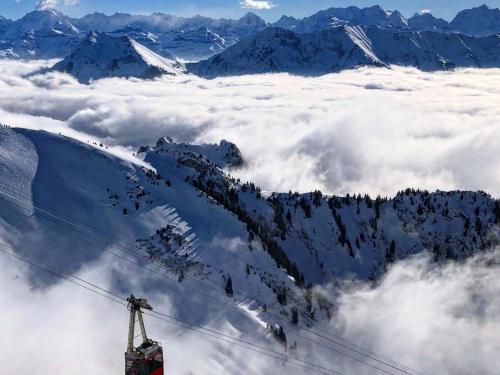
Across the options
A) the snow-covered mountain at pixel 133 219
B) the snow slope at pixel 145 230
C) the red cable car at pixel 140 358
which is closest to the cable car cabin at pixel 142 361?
the red cable car at pixel 140 358

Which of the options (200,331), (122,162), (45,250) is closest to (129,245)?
(45,250)

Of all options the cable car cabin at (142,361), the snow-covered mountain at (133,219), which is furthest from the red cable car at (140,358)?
the snow-covered mountain at (133,219)

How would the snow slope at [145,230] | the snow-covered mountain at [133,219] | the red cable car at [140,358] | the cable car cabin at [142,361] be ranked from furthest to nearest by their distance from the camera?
the snow-covered mountain at [133,219] < the snow slope at [145,230] < the cable car cabin at [142,361] < the red cable car at [140,358]

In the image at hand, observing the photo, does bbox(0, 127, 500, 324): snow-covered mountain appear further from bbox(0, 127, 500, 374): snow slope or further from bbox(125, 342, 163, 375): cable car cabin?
bbox(125, 342, 163, 375): cable car cabin

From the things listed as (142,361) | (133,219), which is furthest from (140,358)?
(133,219)

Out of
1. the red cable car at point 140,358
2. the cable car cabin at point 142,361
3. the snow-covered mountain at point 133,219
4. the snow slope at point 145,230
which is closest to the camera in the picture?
the red cable car at point 140,358

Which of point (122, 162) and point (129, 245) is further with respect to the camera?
point (122, 162)

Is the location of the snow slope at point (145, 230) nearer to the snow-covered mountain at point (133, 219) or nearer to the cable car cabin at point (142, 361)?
the snow-covered mountain at point (133, 219)

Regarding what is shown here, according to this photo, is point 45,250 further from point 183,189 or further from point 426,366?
point 426,366

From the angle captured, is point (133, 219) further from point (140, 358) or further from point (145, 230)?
point (140, 358)

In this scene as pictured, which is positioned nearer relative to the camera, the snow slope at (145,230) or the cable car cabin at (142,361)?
the cable car cabin at (142,361)

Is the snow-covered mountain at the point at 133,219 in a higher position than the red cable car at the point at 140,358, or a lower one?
lower
